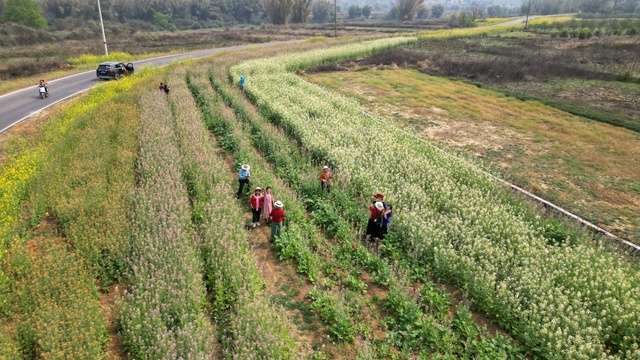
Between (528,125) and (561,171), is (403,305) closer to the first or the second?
(561,171)

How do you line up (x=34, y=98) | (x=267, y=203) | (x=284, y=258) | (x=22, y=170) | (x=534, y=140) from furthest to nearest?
(x=34, y=98) < (x=534, y=140) < (x=22, y=170) < (x=267, y=203) < (x=284, y=258)

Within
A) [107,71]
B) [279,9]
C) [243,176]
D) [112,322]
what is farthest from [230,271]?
[279,9]

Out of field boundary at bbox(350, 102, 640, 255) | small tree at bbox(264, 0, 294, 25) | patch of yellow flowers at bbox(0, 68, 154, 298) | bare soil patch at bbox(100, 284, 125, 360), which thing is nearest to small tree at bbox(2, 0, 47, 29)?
small tree at bbox(264, 0, 294, 25)

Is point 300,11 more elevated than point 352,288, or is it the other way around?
point 300,11

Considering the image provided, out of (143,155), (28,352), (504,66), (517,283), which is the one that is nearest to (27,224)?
(143,155)

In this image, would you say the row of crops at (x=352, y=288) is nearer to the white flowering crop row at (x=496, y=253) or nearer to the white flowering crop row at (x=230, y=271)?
the white flowering crop row at (x=496, y=253)

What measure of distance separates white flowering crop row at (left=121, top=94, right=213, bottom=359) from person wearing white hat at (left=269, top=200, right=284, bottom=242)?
2.09 metres

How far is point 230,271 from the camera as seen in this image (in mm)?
7988

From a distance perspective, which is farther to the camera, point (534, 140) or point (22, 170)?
point (534, 140)

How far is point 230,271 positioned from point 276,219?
7.46 feet

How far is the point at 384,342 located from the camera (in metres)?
7.24

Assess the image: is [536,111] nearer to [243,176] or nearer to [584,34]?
[243,176]

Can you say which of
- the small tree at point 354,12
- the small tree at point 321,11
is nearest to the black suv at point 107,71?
the small tree at point 321,11

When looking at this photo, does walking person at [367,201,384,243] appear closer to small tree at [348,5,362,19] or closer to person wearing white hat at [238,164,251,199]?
person wearing white hat at [238,164,251,199]
